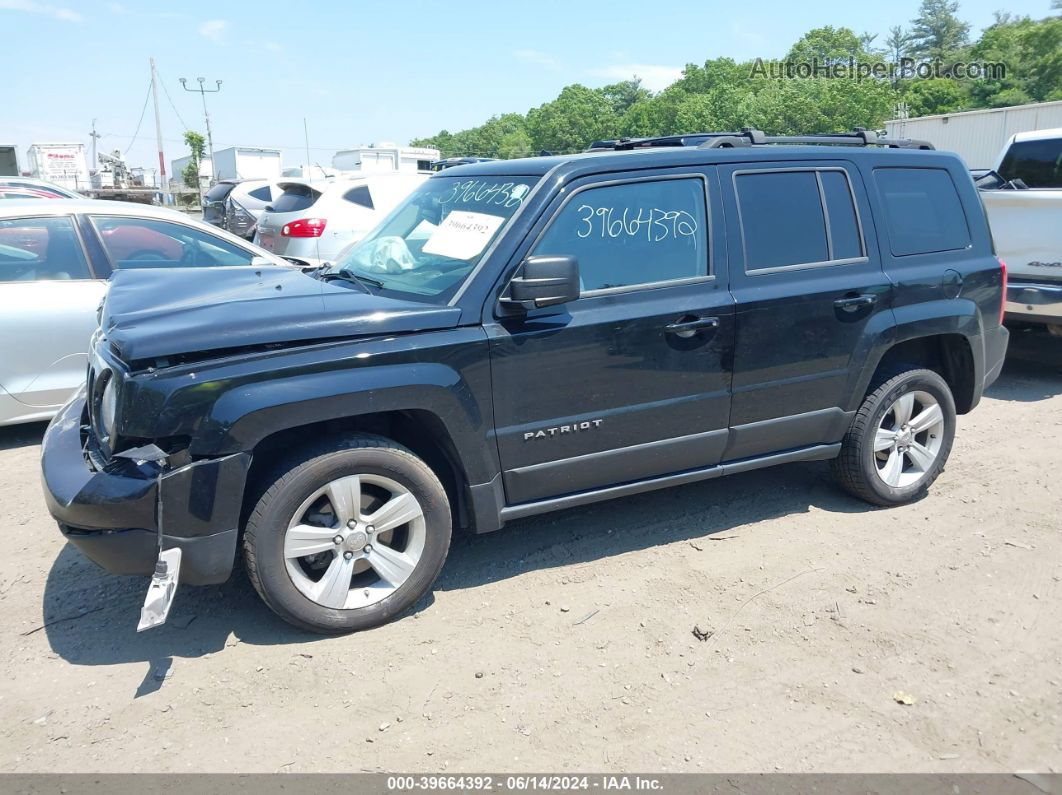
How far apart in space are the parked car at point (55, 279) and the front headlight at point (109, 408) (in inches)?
92.2

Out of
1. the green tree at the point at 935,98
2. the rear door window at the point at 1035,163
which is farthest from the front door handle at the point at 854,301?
the green tree at the point at 935,98

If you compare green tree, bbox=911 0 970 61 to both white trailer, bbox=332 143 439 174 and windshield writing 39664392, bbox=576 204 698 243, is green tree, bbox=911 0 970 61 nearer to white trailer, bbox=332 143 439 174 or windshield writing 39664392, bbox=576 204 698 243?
white trailer, bbox=332 143 439 174

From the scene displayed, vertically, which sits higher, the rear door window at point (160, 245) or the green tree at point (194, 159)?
the green tree at point (194, 159)

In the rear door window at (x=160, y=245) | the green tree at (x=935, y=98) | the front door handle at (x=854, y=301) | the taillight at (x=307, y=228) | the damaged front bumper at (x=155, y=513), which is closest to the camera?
the damaged front bumper at (x=155, y=513)

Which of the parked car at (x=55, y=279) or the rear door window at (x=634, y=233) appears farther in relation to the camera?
the parked car at (x=55, y=279)

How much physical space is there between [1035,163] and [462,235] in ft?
25.6

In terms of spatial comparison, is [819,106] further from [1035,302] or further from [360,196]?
[1035,302]

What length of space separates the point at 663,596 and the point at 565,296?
144cm

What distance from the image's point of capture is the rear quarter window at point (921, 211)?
175 inches

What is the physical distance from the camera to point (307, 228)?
9.84m

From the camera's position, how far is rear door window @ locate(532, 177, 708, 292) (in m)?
3.64

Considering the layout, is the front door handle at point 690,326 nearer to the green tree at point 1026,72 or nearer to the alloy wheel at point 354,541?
the alloy wheel at point 354,541

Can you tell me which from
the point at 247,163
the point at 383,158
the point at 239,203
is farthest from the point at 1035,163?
the point at 247,163

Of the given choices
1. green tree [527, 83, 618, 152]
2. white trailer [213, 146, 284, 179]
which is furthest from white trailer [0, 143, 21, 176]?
green tree [527, 83, 618, 152]
